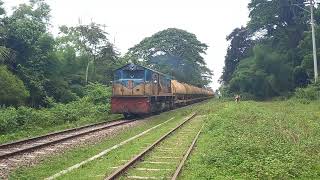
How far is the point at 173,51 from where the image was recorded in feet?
215

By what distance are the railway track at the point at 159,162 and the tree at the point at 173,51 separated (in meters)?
49.4

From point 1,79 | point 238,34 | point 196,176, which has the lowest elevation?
point 196,176

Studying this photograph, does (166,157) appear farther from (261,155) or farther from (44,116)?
(44,116)

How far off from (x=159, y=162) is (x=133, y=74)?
16600mm

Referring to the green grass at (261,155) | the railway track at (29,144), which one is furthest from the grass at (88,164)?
the green grass at (261,155)

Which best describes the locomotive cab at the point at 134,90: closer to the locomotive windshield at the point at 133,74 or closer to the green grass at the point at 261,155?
the locomotive windshield at the point at 133,74

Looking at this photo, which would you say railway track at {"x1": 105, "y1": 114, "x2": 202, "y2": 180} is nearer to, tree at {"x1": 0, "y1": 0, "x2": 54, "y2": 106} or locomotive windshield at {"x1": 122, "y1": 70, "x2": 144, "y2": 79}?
locomotive windshield at {"x1": 122, "y1": 70, "x2": 144, "y2": 79}

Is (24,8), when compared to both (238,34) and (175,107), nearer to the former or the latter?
(175,107)

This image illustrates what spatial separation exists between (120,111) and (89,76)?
73.8 feet

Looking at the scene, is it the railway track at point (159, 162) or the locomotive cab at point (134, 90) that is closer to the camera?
the railway track at point (159, 162)

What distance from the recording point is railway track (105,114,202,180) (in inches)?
353

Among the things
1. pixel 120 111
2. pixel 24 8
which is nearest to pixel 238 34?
pixel 24 8

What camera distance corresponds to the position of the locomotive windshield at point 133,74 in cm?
2669

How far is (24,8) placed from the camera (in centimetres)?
4412
